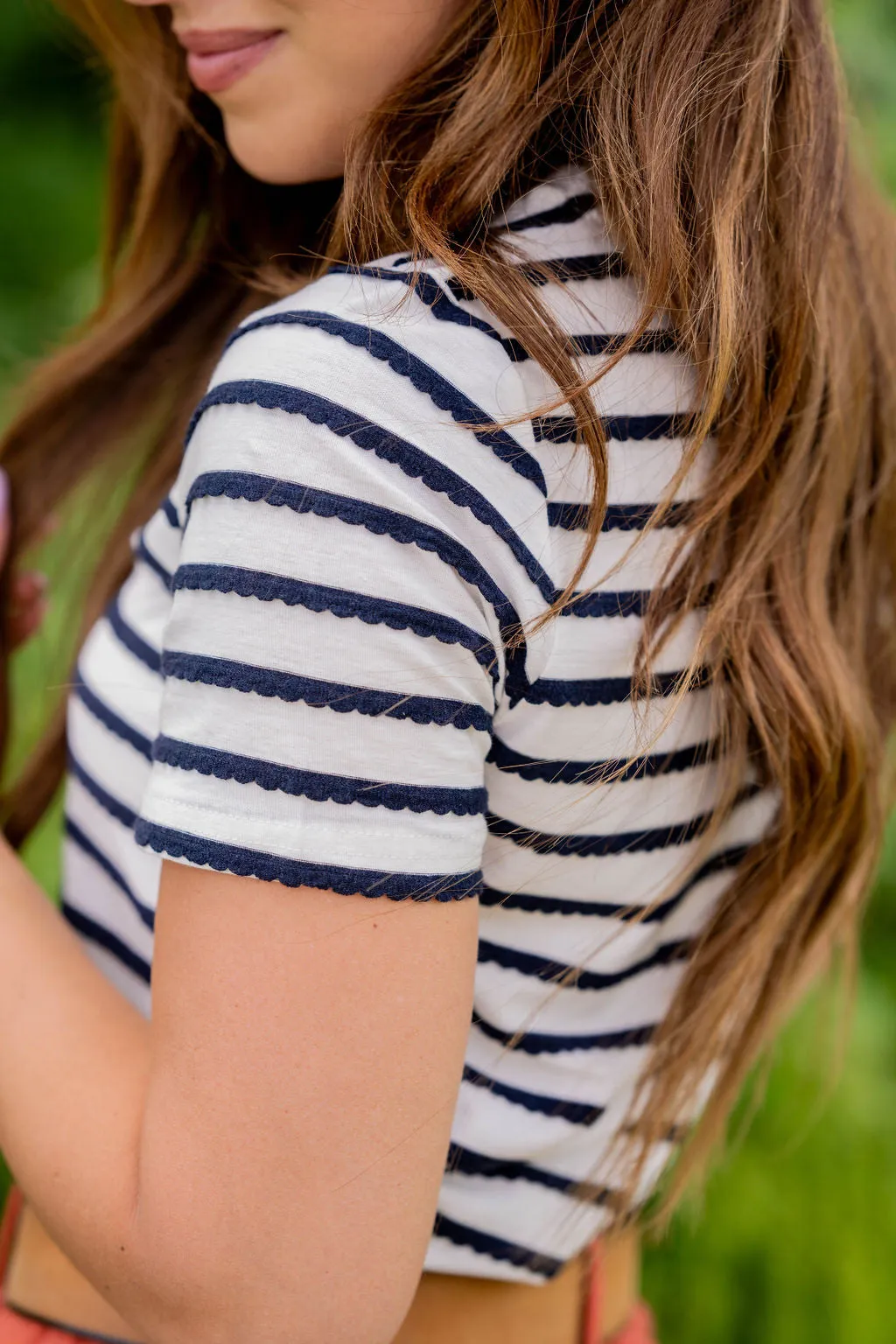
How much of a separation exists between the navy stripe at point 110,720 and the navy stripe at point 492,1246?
1.32 ft

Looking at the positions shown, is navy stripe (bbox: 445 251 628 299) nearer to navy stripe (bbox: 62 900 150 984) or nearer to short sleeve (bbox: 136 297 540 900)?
short sleeve (bbox: 136 297 540 900)

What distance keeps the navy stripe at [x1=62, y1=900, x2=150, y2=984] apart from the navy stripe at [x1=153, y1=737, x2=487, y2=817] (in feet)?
1.03

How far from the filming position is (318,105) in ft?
2.71

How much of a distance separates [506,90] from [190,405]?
1.84 ft

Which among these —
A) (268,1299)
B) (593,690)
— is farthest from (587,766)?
(268,1299)

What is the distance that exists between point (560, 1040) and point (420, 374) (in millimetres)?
505

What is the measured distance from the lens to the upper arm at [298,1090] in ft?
2.13

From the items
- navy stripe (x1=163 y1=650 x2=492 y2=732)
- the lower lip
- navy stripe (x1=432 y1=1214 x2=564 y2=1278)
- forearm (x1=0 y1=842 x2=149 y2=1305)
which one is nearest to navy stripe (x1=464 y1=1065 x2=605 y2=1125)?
navy stripe (x1=432 y1=1214 x2=564 y2=1278)

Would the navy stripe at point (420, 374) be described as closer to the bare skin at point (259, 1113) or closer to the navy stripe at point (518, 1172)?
the bare skin at point (259, 1113)

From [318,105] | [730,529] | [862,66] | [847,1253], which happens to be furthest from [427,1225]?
[862,66]

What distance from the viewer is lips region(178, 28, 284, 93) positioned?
828 millimetres

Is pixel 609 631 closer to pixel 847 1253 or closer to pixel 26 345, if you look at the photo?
pixel 847 1253

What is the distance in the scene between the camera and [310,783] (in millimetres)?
635

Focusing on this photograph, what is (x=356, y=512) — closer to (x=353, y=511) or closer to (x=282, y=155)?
(x=353, y=511)
